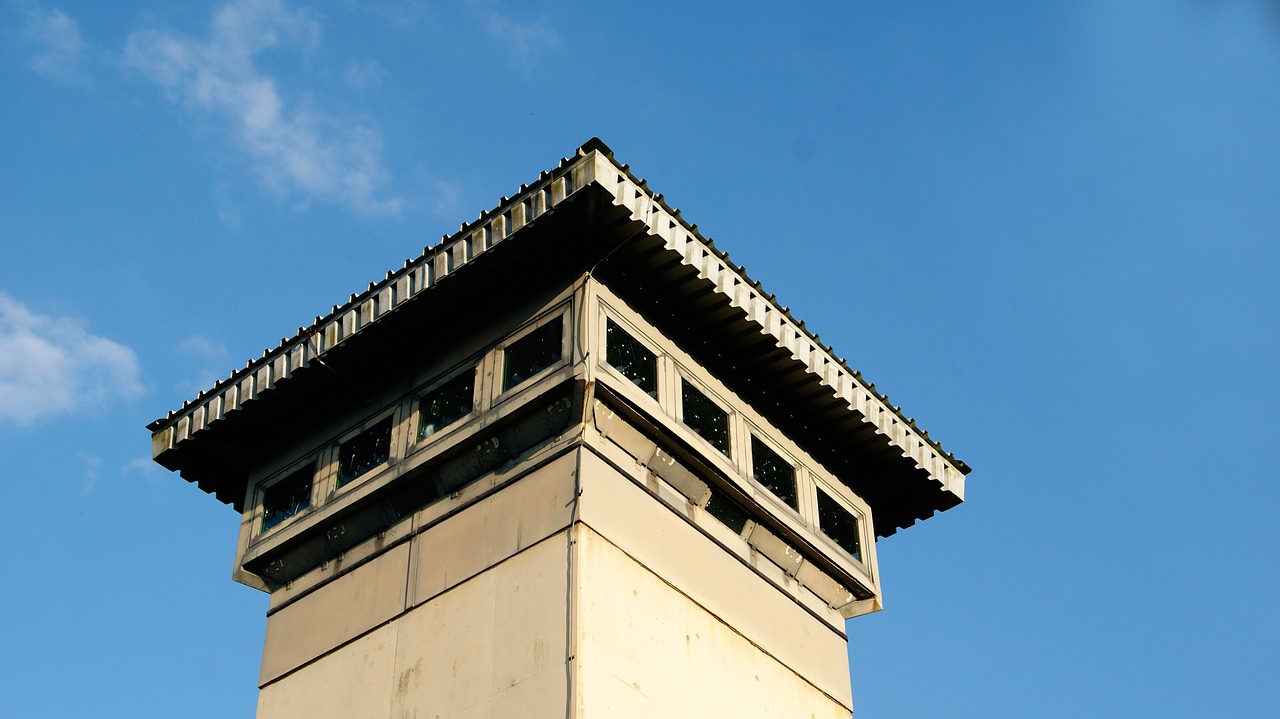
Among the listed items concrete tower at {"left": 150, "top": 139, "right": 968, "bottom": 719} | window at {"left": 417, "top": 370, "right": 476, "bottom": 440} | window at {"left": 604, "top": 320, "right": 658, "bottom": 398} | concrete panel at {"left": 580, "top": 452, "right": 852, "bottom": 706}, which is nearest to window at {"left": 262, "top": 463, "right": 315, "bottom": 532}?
concrete tower at {"left": 150, "top": 139, "right": 968, "bottom": 719}

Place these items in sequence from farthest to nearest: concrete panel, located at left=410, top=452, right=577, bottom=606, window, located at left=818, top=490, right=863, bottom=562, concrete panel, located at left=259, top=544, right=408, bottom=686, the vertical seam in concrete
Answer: window, located at left=818, top=490, right=863, bottom=562, concrete panel, located at left=259, top=544, right=408, bottom=686, concrete panel, located at left=410, top=452, right=577, bottom=606, the vertical seam in concrete

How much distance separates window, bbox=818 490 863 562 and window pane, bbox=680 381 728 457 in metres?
2.95

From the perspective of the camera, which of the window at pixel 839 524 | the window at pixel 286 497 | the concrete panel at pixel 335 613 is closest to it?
the concrete panel at pixel 335 613

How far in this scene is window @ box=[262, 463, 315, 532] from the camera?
2850 cm

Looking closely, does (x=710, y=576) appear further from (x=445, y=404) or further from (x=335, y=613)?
(x=335, y=613)

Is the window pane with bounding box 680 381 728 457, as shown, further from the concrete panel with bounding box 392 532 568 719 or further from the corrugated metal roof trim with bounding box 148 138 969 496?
the concrete panel with bounding box 392 532 568 719

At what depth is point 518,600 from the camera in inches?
930

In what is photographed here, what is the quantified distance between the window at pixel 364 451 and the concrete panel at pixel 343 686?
10.6 ft

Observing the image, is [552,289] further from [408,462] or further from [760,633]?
[760,633]

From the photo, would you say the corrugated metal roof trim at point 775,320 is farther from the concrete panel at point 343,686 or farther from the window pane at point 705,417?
the concrete panel at point 343,686

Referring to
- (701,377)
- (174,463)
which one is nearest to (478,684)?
(701,377)

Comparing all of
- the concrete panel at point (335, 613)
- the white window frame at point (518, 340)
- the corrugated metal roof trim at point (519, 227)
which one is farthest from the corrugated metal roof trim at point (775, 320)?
the concrete panel at point (335, 613)

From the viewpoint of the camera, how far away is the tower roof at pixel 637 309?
26.0m

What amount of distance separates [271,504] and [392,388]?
3.23 m
